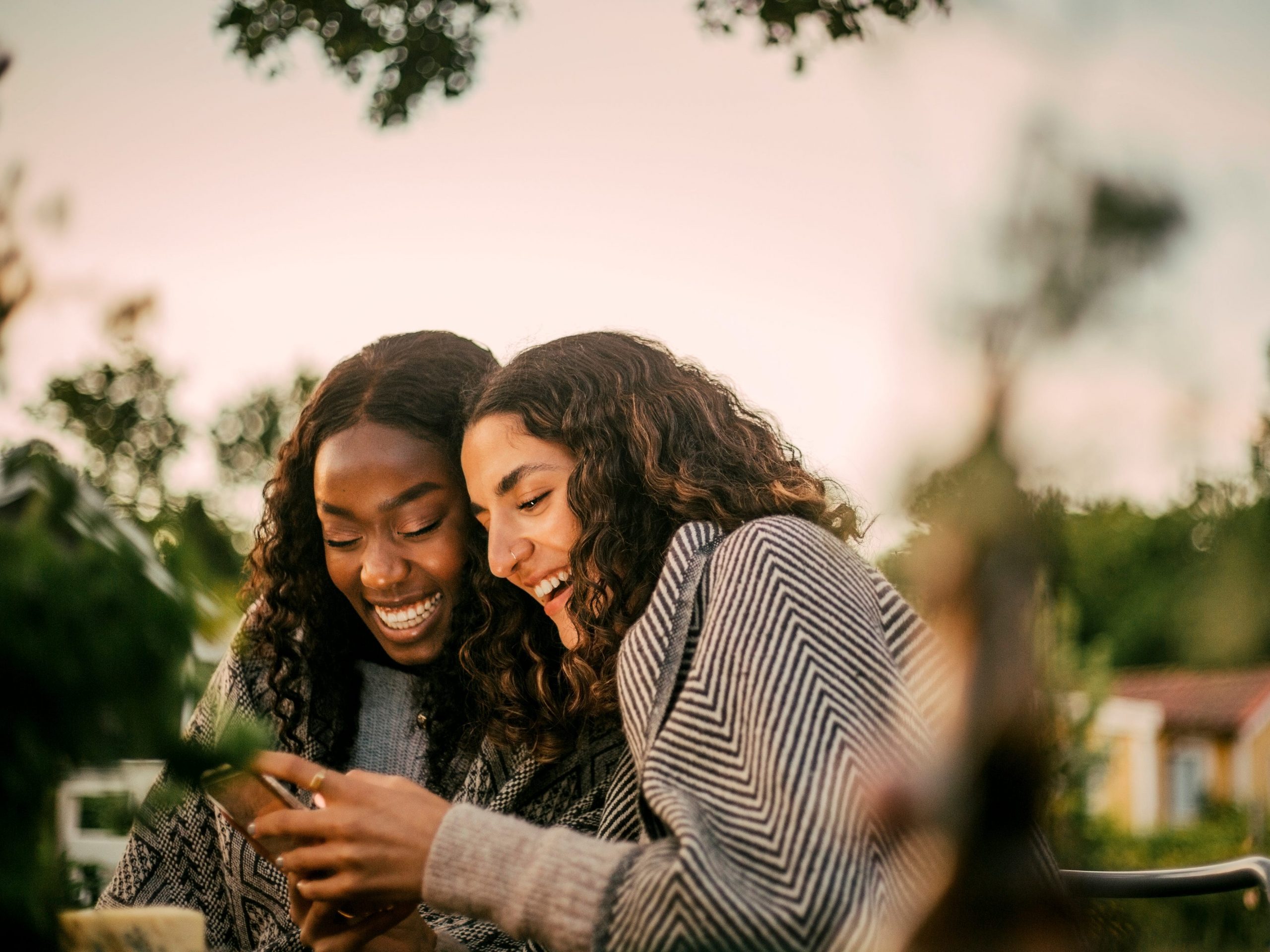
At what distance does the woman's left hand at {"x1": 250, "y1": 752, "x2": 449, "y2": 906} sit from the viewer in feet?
5.73

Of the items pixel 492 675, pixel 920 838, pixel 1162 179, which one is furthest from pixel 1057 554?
pixel 492 675

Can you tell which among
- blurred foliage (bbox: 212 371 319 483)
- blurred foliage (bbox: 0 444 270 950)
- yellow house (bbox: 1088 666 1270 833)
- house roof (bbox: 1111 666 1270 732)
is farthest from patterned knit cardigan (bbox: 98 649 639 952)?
house roof (bbox: 1111 666 1270 732)

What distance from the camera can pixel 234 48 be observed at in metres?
1.99

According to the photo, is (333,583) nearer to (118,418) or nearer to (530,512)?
(530,512)

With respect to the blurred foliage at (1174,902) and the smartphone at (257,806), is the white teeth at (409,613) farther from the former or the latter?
the blurred foliage at (1174,902)

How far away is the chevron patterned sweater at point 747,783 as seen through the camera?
1497 mm

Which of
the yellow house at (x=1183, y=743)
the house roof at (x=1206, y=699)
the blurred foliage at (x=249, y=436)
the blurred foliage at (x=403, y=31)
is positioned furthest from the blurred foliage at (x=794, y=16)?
the house roof at (x=1206, y=699)

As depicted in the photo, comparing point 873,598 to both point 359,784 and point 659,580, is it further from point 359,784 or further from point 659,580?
point 359,784

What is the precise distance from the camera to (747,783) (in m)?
1.62

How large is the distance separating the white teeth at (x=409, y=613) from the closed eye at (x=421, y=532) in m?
0.15

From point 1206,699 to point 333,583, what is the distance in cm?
3431

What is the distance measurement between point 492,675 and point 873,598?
3.52ft

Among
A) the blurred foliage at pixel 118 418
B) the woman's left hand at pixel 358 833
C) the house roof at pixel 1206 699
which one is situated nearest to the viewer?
the blurred foliage at pixel 118 418

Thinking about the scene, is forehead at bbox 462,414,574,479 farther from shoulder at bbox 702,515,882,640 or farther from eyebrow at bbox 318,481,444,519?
shoulder at bbox 702,515,882,640
